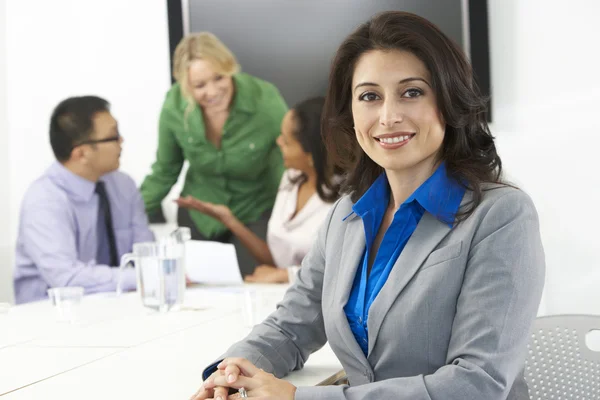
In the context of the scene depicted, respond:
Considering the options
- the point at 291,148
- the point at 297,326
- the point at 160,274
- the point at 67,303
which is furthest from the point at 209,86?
the point at 297,326

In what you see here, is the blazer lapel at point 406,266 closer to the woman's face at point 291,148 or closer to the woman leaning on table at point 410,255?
the woman leaning on table at point 410,255

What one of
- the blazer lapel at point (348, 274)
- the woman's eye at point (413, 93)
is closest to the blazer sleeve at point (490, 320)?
the blazer lapel at point (348, 274)

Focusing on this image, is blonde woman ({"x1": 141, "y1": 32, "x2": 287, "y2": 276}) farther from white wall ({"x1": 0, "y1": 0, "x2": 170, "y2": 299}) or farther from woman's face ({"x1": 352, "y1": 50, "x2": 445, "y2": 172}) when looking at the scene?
woman's face ({"x1": 352, "y1": 50, "x2": 445, "y2": 172})

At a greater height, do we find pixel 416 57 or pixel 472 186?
pixel 416 57

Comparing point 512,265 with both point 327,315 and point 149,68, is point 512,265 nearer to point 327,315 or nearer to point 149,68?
point 327,315

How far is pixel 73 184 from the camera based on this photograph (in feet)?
12.9

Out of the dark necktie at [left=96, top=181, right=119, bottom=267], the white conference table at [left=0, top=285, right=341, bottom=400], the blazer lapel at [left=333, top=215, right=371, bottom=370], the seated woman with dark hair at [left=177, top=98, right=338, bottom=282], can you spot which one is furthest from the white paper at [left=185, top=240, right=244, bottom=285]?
the blazer lapel at [left=333, top=215, right=371, bottom=370]

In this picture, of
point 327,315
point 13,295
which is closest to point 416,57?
point 327,315

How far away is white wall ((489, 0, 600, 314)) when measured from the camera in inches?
129

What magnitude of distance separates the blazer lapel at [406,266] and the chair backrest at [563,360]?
0.48 metres

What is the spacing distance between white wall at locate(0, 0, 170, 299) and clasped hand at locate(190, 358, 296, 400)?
8.80 feet

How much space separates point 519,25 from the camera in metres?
3.39

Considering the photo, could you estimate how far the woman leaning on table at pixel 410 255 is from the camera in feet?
4.31

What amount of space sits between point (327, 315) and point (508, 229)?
1.37 feet
